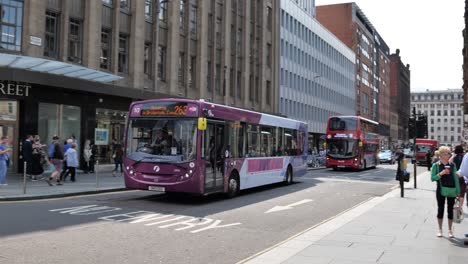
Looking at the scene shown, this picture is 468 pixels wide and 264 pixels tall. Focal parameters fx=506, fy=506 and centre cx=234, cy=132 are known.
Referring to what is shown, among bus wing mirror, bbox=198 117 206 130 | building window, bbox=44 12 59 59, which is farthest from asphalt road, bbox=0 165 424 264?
building window, bbox=44 12 59 59

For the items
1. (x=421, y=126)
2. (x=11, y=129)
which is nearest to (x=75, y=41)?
(x=11, y=129)

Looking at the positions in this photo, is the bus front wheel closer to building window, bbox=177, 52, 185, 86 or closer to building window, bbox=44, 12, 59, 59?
building window, bbox=44, 12, 59, 59

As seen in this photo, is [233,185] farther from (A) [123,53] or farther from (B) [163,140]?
(A) [123,53]

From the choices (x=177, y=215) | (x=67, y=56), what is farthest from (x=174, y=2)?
(x=177, y=215)

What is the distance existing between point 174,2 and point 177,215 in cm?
2303

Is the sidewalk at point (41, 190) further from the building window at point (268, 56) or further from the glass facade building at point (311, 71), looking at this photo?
the glass facade building at point (311, 71)

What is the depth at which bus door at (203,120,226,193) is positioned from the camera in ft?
47.2

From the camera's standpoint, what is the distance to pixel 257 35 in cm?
4709

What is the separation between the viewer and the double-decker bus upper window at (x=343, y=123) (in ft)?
115

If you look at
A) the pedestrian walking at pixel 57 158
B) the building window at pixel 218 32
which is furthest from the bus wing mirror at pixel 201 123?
the building window at pixel 218 32

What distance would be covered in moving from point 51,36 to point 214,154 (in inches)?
516

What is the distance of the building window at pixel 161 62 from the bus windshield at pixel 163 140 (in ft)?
57.2

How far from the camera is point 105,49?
89.6 feet

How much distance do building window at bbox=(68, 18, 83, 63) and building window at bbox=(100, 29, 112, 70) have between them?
170 centimetres
